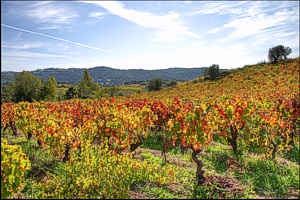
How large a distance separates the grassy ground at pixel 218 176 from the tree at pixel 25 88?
6956 centimetres

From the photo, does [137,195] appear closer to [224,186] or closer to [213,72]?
[224,186]

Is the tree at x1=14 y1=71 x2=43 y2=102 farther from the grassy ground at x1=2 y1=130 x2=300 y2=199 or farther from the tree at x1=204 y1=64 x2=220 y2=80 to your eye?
the grassy ground at x1=2 y1=130 x2=300 y2=199

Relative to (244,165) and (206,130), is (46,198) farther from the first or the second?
(244,165)

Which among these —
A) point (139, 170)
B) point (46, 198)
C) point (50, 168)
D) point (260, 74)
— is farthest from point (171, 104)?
point (260, 74)

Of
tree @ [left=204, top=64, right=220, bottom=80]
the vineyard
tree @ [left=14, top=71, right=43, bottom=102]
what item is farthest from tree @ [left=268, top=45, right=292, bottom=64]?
tree @ [left=14, top=71, right=43, bottom=102]

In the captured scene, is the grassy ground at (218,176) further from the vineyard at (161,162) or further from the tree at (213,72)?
the tree at (213,72)

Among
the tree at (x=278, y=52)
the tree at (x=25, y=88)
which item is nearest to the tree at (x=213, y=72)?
the tree at (x=278, y=52)

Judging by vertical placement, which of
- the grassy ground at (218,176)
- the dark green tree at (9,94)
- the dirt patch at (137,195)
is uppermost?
the dark green tree at (9,94)

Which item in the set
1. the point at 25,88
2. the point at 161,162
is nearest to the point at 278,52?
the point at 161,162

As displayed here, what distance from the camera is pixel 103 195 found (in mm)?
7027

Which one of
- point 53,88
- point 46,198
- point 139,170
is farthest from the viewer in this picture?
point 53,88

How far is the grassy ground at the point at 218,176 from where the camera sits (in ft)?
24.3

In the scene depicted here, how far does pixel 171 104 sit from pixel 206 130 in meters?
4.74

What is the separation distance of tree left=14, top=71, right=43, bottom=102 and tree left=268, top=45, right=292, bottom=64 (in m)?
68.5
